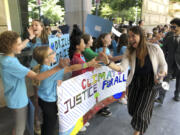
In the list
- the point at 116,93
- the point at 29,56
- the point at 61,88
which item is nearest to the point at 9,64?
the point at 61,88

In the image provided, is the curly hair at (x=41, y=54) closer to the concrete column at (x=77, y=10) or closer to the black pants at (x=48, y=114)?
the black pants at (x=48, y=114)

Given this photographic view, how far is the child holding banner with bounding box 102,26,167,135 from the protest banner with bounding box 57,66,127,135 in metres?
0.50

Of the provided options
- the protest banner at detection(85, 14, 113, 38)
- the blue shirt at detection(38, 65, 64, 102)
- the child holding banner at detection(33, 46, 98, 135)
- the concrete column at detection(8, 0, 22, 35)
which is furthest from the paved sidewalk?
the concrete column at detection(8, 0, 22, 35)

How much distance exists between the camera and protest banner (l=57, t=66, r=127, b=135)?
82.7 inches

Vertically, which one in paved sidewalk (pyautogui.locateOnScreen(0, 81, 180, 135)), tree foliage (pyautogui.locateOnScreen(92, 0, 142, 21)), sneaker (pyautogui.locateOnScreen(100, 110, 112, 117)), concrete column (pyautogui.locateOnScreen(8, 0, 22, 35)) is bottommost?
paved sidewalk (pyautogui.locateOnScreen(0, 81, 180, 135))

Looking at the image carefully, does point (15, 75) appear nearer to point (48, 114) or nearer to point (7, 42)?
point (7, 42)

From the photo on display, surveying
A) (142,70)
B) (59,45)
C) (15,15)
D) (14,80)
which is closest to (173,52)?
(142,70)

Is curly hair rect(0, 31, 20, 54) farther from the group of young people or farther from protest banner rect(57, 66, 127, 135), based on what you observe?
protest banner rect(57, 66, 127, 135)

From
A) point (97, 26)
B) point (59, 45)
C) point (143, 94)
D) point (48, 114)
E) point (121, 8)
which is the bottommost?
point (48, 114)

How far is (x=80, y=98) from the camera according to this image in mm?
2395

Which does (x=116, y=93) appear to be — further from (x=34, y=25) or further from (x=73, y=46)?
(x=34, y=25)

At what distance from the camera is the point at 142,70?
95.4 inches

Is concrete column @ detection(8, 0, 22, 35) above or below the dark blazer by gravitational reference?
above

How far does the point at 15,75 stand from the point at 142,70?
1770 millimetres
